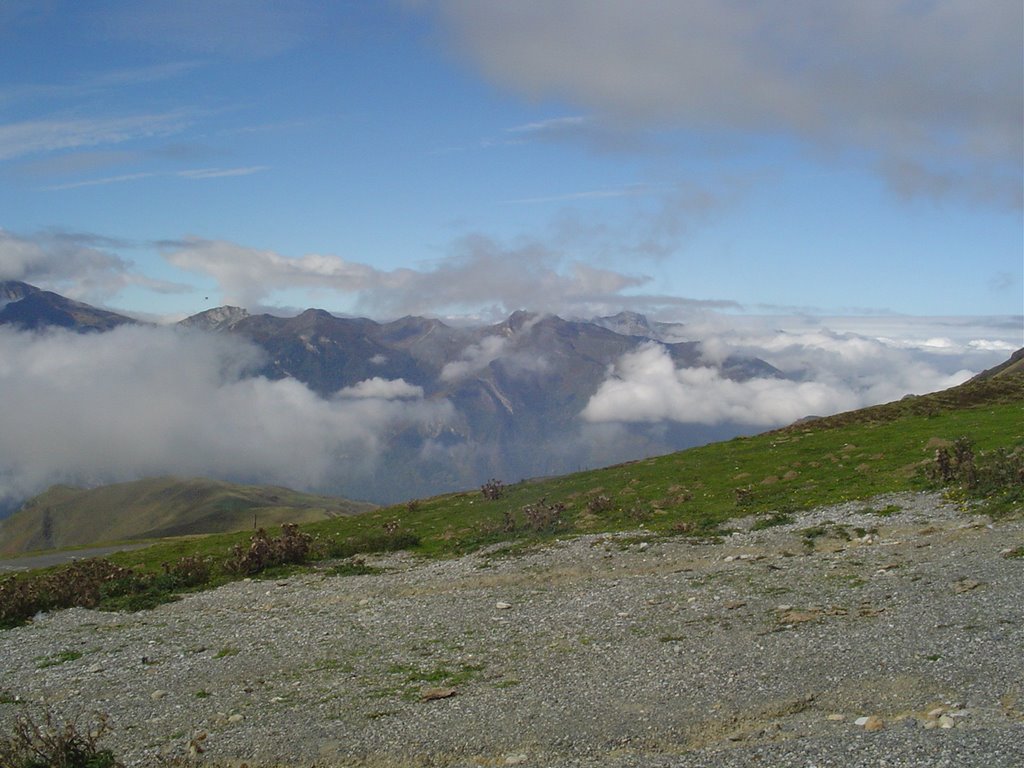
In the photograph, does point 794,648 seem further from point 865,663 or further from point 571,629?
point 571,629

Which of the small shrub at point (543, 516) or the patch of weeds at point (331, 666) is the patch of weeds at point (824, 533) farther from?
the patch of weeds at point (331, 666)

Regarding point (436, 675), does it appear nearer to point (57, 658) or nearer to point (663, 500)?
point (57, 658)

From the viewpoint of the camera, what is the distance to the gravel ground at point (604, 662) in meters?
13.7

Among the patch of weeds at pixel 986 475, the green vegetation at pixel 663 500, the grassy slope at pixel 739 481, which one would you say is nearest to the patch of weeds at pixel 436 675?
the green vegetation at pixel 663 500

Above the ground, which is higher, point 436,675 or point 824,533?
point 824,533

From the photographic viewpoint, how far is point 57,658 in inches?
942

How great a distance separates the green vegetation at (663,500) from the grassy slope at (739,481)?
0.43ft

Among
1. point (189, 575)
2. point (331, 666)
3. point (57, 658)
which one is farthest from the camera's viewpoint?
point (189, 575)

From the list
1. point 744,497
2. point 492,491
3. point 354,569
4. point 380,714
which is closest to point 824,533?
point 744,497

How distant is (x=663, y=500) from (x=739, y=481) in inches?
200

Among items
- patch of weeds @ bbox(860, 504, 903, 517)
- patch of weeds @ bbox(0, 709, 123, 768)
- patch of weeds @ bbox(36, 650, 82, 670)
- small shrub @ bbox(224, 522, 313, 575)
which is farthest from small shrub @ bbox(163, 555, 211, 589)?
patch of weeds @ bbox(860, 504, 903, 517)

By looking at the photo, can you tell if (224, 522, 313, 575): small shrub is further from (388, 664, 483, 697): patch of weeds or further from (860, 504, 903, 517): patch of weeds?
(860, 504, 903, 517): patch of weeds

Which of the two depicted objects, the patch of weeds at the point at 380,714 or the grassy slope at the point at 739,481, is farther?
the grassy slope at the point at 739,481

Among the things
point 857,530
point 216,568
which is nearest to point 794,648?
point 857,530
